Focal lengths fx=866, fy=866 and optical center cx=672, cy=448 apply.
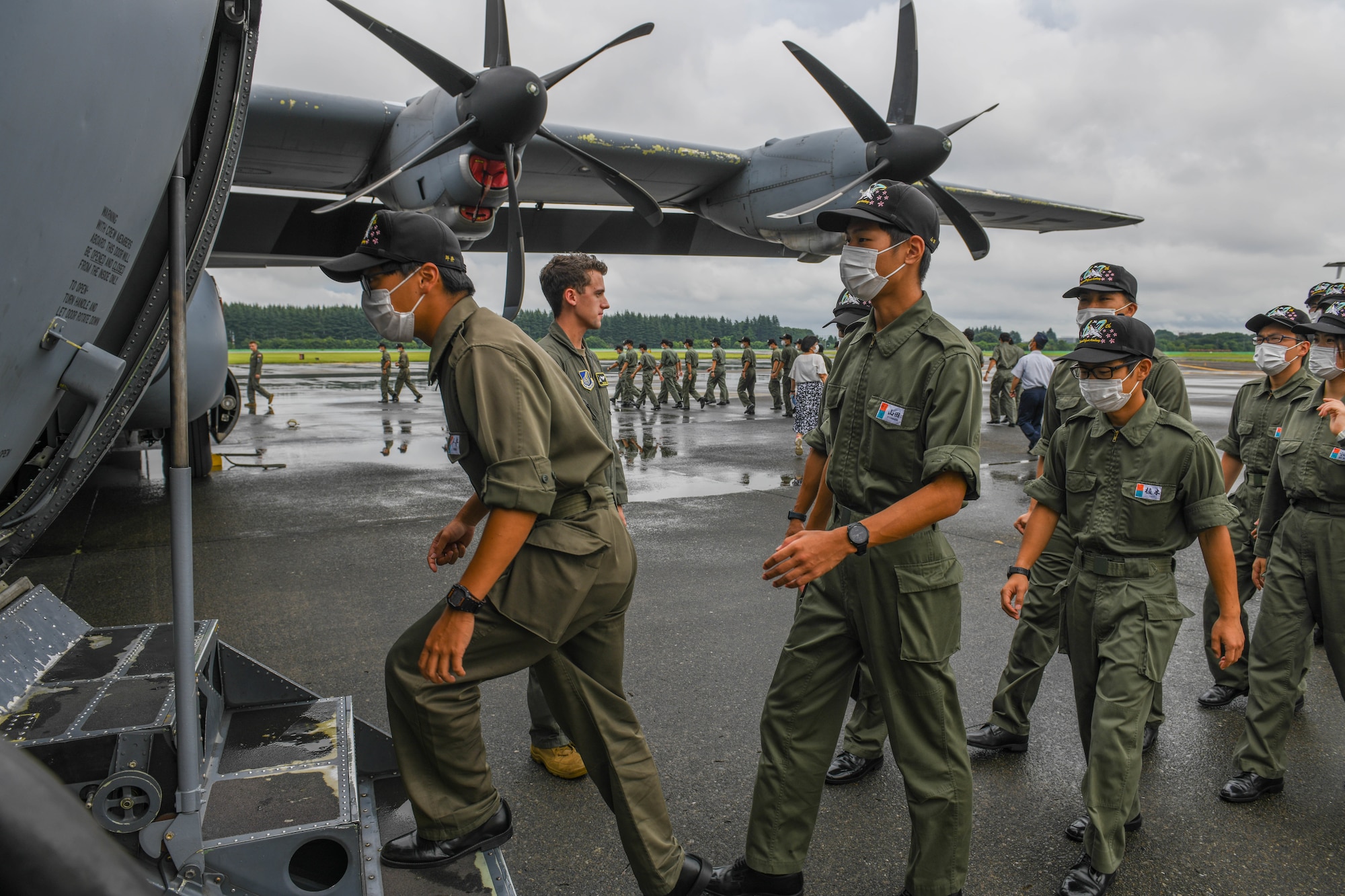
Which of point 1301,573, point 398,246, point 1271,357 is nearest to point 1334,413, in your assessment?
point 1301,573

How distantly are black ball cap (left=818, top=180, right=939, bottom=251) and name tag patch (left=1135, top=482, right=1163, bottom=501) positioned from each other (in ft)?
3.51

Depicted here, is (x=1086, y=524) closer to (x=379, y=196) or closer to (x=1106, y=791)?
(x=1106, y=791)

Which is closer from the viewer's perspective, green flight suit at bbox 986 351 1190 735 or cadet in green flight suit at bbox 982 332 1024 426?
green flight suit at bbox 986 351 1190 735

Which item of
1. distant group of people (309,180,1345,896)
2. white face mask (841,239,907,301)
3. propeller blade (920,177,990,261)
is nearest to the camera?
distant group of people (309,180,1345,896)

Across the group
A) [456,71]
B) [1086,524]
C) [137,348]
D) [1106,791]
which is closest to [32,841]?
[137,348]

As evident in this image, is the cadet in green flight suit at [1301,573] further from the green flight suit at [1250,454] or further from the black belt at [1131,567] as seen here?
the black belt at [1131,567]

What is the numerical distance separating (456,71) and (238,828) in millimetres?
6486

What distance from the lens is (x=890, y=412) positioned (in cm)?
237

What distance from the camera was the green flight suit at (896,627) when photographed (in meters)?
2.26

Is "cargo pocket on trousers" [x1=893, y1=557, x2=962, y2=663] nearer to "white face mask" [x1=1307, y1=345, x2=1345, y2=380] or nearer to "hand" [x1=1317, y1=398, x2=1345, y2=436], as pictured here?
"hand" [x1=1317, y1=398, x2=1345, y2=436]

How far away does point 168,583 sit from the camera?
5.61 m

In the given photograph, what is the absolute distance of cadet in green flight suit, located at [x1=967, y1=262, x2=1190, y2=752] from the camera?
11.0 feet

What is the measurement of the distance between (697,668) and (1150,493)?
2170 millimetres

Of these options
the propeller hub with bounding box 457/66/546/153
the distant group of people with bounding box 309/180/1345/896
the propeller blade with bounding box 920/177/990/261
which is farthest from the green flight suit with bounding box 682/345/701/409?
the distant group of people with bounding box 309/180/1345/896
